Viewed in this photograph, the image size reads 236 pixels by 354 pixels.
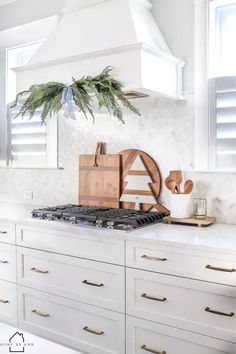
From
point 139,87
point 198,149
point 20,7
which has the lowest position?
point 198,149

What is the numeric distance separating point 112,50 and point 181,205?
Answer: 3.42 feet

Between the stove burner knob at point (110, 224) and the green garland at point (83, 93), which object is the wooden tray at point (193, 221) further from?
the green garland at point (83, 93)

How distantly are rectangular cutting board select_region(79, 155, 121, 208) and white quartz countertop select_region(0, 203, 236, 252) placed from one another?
1.78 ft

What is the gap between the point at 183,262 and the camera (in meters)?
2.04

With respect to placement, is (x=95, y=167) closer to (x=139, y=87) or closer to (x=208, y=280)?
(x=139, y=87)

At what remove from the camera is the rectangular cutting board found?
2.99 m

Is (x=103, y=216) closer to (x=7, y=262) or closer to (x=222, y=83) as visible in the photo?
(x=7, y=262)

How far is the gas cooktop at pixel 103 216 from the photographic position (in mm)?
2373

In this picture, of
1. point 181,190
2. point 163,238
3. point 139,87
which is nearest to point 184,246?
point 163,238

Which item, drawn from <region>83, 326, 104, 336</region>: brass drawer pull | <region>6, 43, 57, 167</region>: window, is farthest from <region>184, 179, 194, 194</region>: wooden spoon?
<region>6, 43, 57, 167</region>: window

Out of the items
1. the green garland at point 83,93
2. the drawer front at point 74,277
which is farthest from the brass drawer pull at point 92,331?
the green garland at point 83,93

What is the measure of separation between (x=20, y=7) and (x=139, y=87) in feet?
6.22

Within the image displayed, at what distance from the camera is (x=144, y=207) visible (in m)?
2.88

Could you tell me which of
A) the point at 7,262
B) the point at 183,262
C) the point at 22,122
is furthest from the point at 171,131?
the point at 22,122
